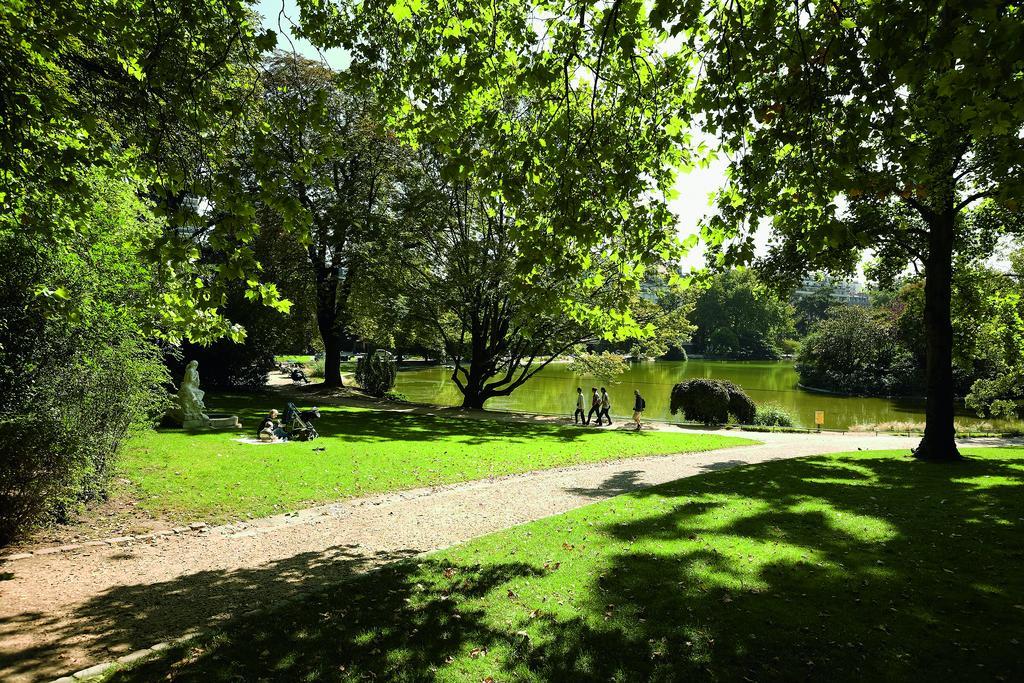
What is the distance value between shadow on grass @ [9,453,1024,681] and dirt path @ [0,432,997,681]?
0.27 feet

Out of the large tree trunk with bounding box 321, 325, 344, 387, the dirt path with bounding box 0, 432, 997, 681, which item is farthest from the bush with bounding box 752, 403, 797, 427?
the large tree trunk with bounding box 321, 325, 344, 387

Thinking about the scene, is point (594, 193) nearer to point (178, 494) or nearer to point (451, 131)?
point (451, 131)

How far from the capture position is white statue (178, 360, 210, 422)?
49.7 feet

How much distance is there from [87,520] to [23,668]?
423 centimetres

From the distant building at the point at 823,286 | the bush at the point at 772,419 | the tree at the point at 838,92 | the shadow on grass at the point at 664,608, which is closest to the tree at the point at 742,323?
the distant building at the point at 823,286

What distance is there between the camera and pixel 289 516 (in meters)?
8.75

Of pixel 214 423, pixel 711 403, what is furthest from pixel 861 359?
pixel 214 423

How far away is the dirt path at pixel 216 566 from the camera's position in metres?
4.85

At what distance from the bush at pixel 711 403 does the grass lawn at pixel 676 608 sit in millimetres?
16380

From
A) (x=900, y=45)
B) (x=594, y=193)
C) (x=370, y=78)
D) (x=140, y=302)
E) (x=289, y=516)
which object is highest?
(x=370, y=78)

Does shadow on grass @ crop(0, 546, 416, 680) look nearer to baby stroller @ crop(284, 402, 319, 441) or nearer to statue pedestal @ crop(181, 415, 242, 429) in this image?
baby stroller @ crop(284, 402, 319, 441)

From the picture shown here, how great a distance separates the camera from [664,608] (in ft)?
16.6

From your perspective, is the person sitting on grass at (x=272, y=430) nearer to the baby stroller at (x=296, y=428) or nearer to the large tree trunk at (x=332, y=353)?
the baby stroller at (x=296, y=428)

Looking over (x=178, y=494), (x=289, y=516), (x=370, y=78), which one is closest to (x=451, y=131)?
(x=370, y=78)
